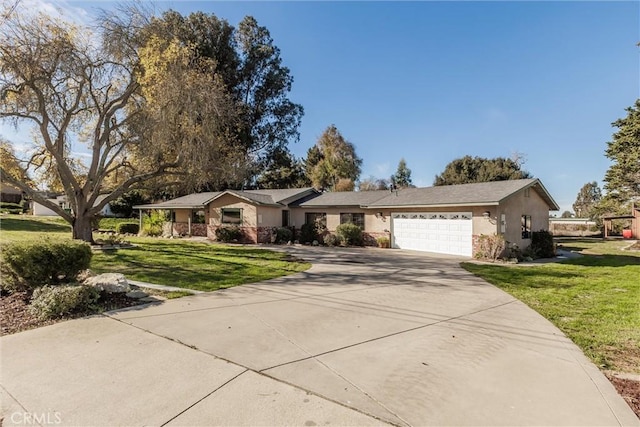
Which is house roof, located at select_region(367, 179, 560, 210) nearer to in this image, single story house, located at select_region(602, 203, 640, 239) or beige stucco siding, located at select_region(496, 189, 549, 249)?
beige stucco siding, located at select_region(496, 189, 549, 249)

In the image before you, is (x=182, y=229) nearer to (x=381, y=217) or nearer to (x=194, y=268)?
(x=381, y=217)

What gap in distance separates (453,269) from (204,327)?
9.55 metres

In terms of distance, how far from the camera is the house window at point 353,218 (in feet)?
71.5

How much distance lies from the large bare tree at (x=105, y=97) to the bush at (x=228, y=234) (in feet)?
18.9

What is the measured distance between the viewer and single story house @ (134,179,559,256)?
52.7 ft

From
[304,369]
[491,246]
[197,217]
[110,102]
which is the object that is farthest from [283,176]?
[304,369]

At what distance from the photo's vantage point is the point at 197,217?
26359 millimetres

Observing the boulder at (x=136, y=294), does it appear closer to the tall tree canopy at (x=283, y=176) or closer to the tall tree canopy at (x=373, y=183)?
the tall tree canopy at (x=283, y=176)

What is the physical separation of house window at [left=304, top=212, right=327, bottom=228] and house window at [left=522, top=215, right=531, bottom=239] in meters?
11.6

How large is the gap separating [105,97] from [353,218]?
50.5 ft

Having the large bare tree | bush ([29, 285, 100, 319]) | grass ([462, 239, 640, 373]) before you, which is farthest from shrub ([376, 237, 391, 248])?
bush ([29, 285, 100, 319])

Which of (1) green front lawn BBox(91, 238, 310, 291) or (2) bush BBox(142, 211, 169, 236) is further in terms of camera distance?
(2) bush BBox(142, 211, 169, 236)

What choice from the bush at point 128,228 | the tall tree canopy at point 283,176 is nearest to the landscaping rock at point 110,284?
the bush at point 128,228

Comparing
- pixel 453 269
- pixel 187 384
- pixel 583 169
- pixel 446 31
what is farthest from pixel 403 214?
pixel 187 384
